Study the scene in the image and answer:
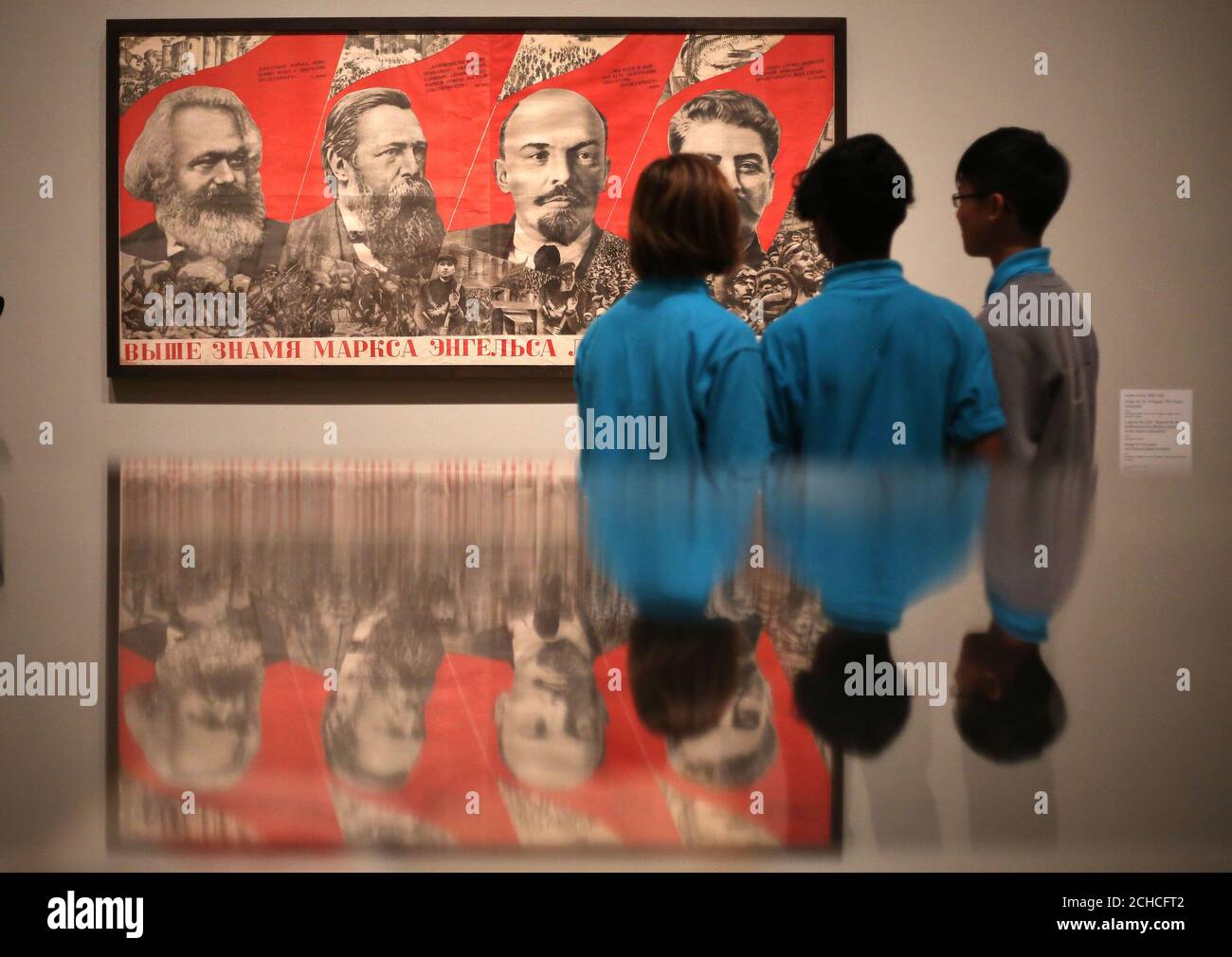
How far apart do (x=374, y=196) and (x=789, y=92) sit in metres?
0.94

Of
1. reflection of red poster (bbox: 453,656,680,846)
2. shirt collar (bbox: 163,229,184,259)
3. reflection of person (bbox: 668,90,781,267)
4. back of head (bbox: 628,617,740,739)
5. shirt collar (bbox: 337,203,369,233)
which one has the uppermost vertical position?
reflection of person (bbox: 668,90,781,267)

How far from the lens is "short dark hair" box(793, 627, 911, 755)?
0.18 m

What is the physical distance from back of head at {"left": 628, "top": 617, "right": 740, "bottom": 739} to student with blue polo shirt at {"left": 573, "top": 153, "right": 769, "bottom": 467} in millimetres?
797

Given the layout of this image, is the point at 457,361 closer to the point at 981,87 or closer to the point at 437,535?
the point at 981,87

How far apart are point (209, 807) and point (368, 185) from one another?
7.55 feet

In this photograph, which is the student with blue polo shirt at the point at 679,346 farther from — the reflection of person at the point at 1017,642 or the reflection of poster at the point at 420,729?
the reflection of poster at the point at 420,729

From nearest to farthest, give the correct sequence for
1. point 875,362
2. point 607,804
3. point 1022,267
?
point 607,804 < point 875,362 < point 1022,267

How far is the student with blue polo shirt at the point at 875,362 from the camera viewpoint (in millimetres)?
1069

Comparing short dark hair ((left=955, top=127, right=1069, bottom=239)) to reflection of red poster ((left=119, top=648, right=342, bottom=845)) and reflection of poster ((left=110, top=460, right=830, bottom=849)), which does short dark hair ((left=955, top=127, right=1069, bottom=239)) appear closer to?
reflection of poster ((left=110, top=460, right=830, bottom=849))

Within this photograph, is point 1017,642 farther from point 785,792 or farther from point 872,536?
point 872,536

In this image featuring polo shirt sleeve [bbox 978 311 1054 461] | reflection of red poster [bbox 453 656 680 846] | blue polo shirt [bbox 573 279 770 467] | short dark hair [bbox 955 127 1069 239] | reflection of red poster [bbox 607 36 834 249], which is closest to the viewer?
reflection of red poster [bbox 453 656 680 846]

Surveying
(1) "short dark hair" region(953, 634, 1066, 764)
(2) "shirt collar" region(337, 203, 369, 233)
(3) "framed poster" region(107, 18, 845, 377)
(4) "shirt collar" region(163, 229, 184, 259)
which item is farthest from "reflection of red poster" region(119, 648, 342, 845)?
(4) "shirt collar" region(163, 229, 184, 259)

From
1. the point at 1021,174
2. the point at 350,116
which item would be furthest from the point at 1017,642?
the point at 350,116

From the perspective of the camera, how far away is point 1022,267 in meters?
→ 1.26
